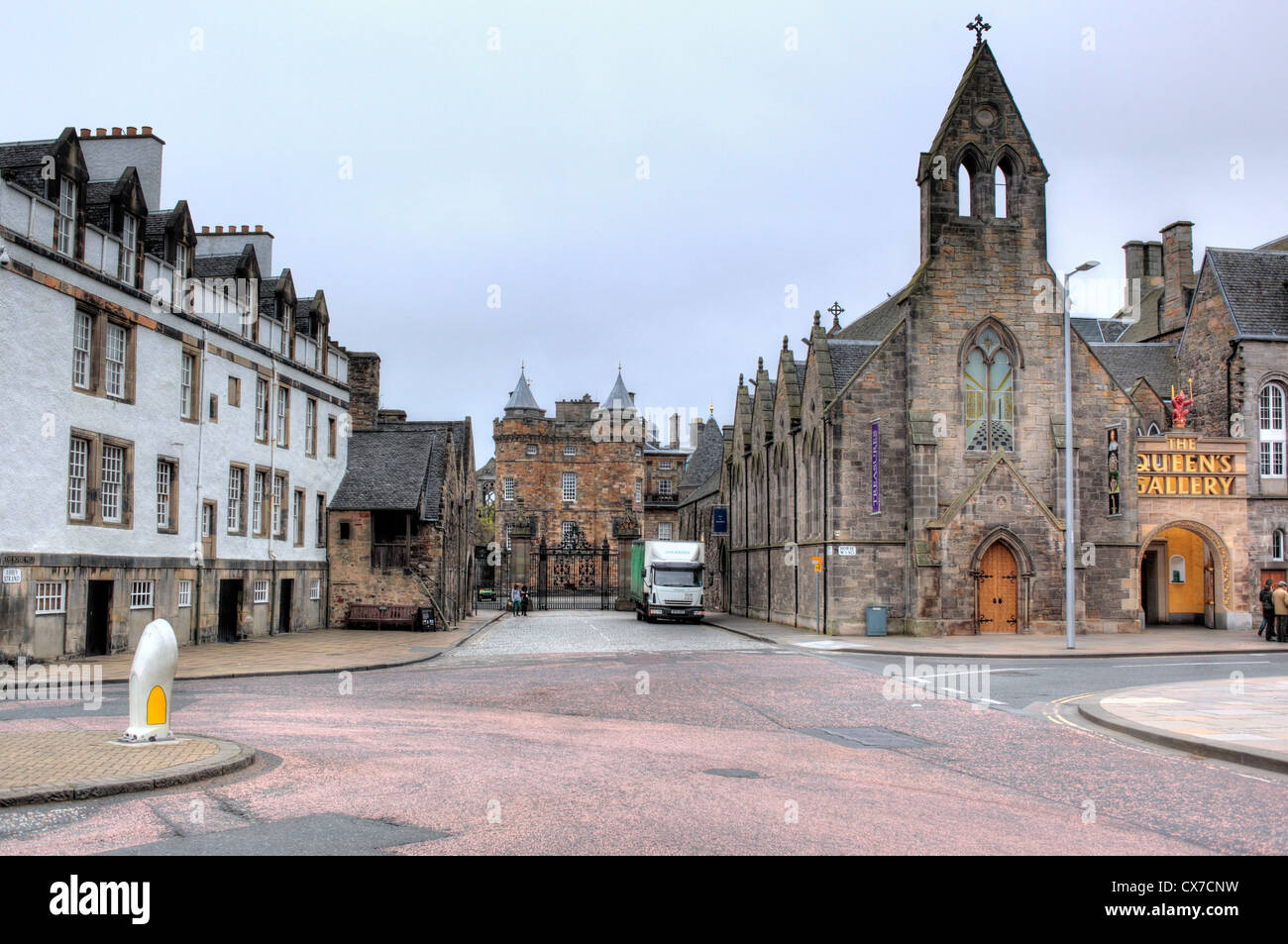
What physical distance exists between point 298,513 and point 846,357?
62.3 feet

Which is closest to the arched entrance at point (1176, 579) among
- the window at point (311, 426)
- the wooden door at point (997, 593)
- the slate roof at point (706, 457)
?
the wooden door at point (997, 593)

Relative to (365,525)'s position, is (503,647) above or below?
below

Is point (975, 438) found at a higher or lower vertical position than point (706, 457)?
lower

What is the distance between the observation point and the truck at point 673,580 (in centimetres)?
4250

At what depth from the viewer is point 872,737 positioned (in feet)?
42.4

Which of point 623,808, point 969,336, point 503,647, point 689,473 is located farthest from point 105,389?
point 689,473

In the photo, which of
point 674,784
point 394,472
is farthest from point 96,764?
point 394,472

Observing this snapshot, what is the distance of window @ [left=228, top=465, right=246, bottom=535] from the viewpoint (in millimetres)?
Answer: 31125

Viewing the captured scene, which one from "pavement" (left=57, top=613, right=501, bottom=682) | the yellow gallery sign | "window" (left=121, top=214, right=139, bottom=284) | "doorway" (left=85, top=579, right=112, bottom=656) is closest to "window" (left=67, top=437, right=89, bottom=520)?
"doorway" (left=85, top=579, right=112, bottom=656)

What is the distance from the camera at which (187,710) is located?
14.9 metres

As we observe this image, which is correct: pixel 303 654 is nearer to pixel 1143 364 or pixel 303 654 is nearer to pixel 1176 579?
pixel 1176 579

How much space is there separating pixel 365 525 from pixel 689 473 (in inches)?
1619

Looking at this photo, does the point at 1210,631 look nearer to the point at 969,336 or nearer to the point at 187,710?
the point at 969,336

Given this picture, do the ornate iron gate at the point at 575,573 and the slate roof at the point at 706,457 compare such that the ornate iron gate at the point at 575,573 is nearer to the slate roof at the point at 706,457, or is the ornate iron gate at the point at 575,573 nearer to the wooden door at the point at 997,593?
the slate roof at the point at 706,457
